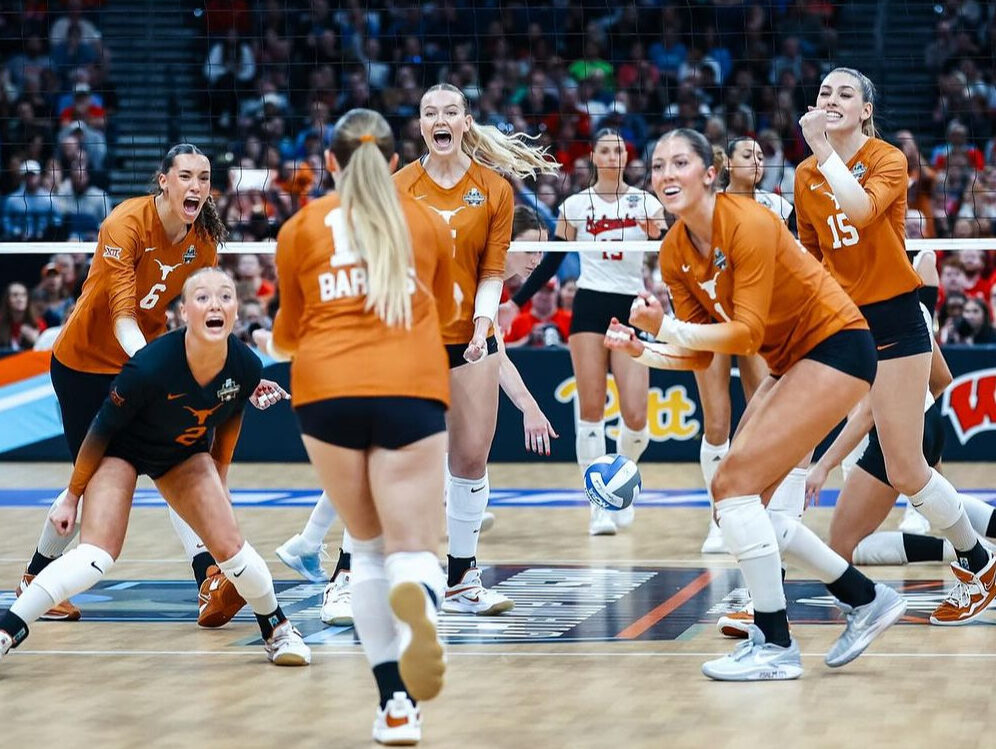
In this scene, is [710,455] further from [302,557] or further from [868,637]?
[868,637]

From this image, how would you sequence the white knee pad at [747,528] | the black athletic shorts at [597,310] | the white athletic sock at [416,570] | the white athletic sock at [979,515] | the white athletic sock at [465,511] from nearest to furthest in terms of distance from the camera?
1. the white athletic sock at [416,570]
2. the white knee pad at [747,528]
3. the white athletic sock at [465,511]
4. the white athletic sock at [979,515]
5. the black athletic shorts at [597,310]

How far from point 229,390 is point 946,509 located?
2.68 metres

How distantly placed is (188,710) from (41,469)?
288 inches

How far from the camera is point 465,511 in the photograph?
6.32m

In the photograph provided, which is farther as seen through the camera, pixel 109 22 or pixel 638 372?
pixel 109 22

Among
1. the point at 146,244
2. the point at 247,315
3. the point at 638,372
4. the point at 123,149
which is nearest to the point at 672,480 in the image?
the point at 638,372

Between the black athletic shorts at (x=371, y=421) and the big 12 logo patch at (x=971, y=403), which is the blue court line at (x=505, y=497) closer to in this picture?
the big 12 logo patch at (x=971, y=403)

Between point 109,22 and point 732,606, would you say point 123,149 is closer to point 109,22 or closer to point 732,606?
point 109,22

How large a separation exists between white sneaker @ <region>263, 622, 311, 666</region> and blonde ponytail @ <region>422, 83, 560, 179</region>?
2.09m

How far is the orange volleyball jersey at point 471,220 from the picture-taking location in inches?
241

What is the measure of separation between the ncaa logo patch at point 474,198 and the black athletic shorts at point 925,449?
6.47 ft

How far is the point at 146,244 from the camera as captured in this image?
615 centimetres

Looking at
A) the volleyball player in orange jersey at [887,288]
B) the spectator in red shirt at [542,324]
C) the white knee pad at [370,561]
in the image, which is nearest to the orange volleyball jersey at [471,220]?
the volleyball player in orange jersey at [887,288]

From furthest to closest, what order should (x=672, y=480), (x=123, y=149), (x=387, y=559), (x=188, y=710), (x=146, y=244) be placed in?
(x=123, y=149)
(x=672, y=480)
(x=146, y=244)
(x=188, y=710)
(x=387, y=559)
